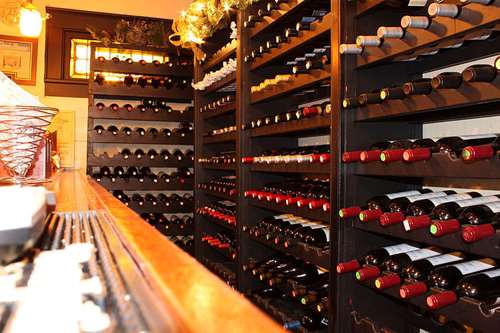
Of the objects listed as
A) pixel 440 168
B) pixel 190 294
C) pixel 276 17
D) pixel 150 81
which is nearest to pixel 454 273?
pixel 440 168

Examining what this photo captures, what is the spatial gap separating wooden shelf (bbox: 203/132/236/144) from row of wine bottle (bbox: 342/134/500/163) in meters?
1.95

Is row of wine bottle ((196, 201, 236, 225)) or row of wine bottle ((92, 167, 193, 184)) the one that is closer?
row of wine bottle ((196, 201, 236, 225))

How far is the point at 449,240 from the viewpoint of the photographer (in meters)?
1.64

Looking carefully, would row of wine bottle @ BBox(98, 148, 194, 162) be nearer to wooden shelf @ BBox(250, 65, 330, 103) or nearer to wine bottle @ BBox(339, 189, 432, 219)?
wooden shelf @ BBox(250, 65, 330, 103)

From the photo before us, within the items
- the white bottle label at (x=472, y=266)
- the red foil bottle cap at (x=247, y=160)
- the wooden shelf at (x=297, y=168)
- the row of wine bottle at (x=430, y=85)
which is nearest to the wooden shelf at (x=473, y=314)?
the white bottle label at (x=472, y=266)

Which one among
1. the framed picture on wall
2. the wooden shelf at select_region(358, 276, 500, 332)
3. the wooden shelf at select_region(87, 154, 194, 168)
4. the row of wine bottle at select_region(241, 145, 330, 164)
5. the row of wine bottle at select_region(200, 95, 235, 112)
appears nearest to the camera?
the wooden shelf at select_region(358, 276, 500, 332)

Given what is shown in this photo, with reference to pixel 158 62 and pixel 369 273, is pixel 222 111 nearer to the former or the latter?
pixel 158 62

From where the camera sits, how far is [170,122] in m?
5.88

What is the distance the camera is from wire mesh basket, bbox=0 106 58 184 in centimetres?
125

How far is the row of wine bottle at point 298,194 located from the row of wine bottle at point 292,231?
0.54ft

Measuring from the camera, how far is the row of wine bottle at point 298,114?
8.32 ft

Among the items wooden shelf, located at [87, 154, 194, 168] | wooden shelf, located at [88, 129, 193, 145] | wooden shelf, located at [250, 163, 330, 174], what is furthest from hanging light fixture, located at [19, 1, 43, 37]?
wooden shelf, located at [250, 163, 330, 174]

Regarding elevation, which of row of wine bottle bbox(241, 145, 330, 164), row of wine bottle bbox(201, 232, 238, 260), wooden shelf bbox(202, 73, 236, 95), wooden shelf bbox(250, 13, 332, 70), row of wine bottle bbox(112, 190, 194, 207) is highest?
wooden shelf bbox(202, 73, 236, 95)

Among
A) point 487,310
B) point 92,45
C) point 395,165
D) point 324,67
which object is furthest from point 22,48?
point 487,310
